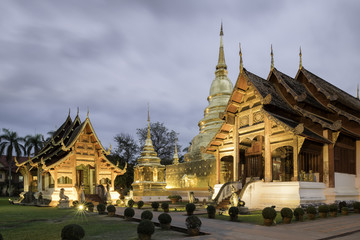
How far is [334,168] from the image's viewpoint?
55.5 feet

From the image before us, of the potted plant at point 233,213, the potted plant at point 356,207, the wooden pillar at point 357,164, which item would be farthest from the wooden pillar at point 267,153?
the wooden pillar at point 357,164

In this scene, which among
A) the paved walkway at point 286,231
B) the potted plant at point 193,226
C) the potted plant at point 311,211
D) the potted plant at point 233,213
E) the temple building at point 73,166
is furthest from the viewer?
the temple building at point 73,166

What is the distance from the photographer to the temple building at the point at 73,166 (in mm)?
23953

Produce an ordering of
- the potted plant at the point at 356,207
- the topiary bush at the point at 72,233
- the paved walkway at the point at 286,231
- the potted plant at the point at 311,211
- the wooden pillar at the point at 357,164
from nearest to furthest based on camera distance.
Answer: the topiary bush at the point at 72,233, the paved walkway at the point at 286,231, the potted plant at the point at 311,211, the potted plant at the point at 356,207, the wooden pillar at the point at 357,164

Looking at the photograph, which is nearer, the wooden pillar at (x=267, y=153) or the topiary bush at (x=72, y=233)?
the topiary bush at (x=72, y=233)

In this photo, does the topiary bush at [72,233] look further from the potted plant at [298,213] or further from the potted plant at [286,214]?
the potted plant at [298,213]

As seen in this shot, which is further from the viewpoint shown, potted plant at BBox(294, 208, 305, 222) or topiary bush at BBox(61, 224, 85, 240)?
potted plant at BBox(294, 208, 305, 222)

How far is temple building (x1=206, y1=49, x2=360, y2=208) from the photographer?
15.4m

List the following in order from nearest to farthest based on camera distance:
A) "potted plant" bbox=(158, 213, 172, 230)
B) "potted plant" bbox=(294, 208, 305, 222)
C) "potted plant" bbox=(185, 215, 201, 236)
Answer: "potted plant" bbox=(185, 215, 201, 236) < "potted plant" bbox=(158, 213, 172, 230) < "potted plant" bbox=(294, 208, 305, 222)

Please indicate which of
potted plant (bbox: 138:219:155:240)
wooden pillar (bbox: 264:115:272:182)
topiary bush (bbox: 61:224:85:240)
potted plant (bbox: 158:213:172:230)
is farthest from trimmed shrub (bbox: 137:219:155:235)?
wooden pillar (bbox: 264:115:272:182)

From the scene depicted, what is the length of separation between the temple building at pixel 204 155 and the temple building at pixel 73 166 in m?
6.73

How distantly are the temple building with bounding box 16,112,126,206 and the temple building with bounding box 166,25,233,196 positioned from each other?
6.73 metres

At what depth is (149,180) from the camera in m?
30.6

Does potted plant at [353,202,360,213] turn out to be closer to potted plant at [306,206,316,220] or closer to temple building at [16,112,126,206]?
potted plant at [306,206,316,220]
